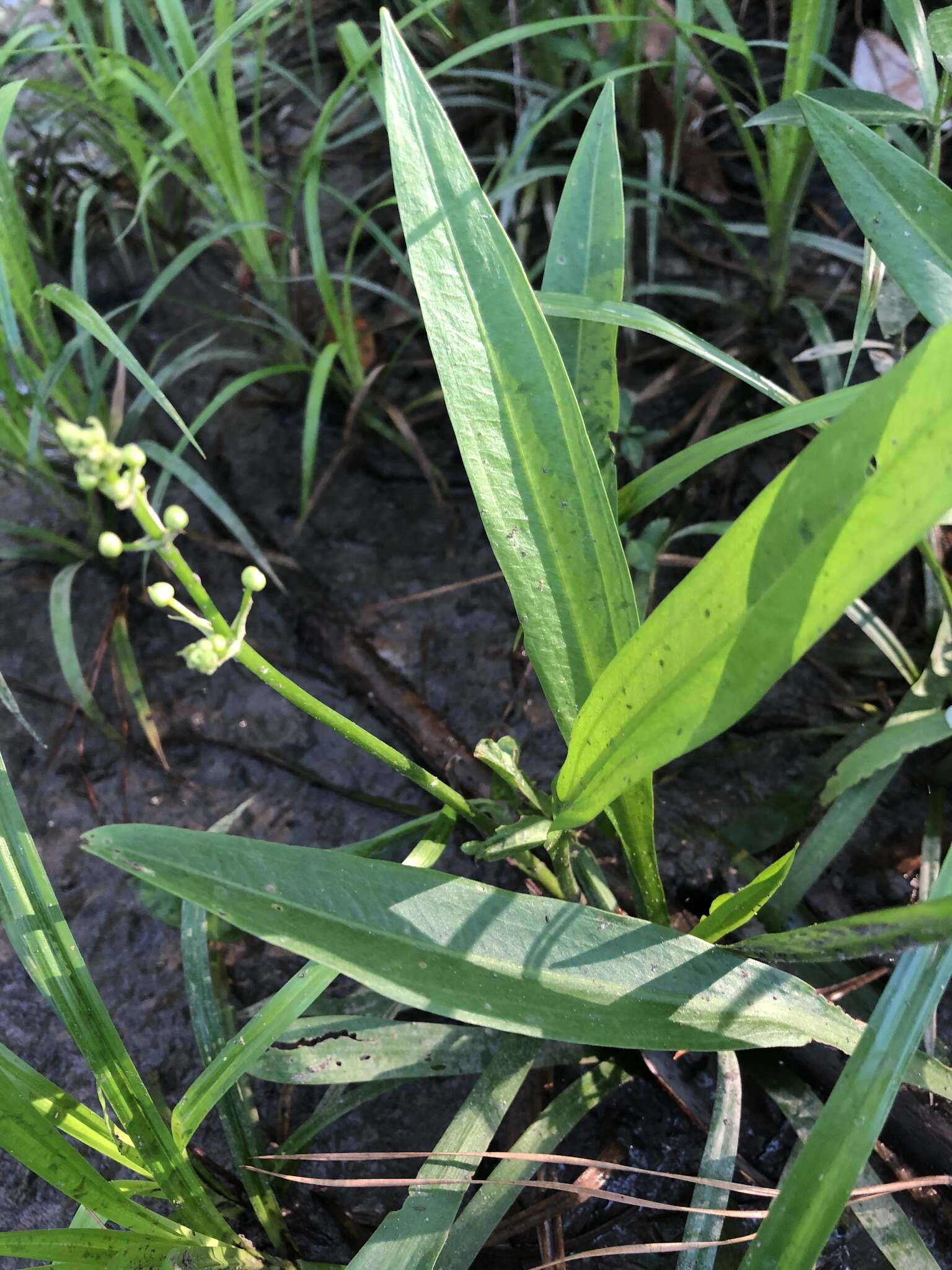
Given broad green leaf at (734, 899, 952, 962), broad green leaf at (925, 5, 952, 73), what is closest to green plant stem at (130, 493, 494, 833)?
broad green leaf at (734, 899, 952, 962)

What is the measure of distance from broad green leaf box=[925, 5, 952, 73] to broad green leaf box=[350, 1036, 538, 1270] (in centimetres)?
86

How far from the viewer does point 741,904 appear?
0.68 metres

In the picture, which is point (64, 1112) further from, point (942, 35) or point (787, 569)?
point (942, 35)

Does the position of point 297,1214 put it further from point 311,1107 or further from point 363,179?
point 363,179

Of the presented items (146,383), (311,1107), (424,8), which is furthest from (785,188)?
(311,1107)

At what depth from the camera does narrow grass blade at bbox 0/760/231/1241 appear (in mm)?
686

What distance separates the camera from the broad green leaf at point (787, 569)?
0.45m

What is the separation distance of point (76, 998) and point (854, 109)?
1037 millimetres

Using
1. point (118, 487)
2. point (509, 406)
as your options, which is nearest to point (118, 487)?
point (118, 487)

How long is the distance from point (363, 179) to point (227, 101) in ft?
1.40

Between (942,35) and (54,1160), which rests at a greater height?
(942,35)

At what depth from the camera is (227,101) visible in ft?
3.70

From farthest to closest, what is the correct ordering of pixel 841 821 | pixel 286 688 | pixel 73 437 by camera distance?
pixel 841 821 → pixel 286 688 → pixel 73 437

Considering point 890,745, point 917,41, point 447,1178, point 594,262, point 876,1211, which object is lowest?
point 876,1211
